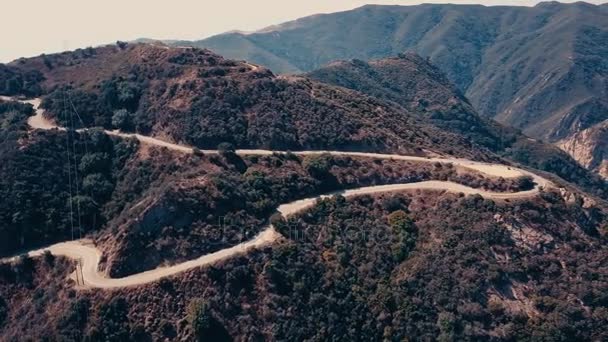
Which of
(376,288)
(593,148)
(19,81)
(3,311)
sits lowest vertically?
(593,148)

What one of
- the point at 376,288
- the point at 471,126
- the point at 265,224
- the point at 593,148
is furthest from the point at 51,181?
the point at 593,148

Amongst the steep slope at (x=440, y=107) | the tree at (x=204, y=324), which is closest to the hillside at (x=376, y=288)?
the tree at (x=204, y=324)

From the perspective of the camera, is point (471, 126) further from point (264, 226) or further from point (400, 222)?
point (264, 226)

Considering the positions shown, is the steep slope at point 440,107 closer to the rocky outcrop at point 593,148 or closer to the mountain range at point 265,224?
the rocky outcrop at point 593,148

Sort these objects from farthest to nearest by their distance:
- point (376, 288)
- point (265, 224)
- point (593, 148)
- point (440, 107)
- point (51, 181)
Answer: point (440, 107) → point (593, 148) → point (51, 181) → point (265, 224) → point (376, 288)

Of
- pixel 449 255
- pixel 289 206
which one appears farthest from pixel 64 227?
pixel 449 255

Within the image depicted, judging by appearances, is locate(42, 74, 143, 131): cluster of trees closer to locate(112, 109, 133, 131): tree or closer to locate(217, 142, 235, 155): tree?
locate(112, 109, 133, 131): tree
